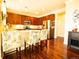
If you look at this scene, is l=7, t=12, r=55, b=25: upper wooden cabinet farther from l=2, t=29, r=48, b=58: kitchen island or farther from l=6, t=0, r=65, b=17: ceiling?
l=2, t=29, r=48, b=58: kitchen island

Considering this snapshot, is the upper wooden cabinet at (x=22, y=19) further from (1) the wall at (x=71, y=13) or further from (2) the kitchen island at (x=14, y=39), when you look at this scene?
(2) the kitchen island at (x=14, y=39)

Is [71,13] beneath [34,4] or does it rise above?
beneath

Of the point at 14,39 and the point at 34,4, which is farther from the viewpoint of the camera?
the point at 34,4

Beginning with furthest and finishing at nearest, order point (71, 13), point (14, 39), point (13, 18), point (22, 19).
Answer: point (22, 19), point (13, 18), point (71, 13), point (14, 39)

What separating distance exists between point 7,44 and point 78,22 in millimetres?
3969

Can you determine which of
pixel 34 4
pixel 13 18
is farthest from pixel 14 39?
pixel 13 18

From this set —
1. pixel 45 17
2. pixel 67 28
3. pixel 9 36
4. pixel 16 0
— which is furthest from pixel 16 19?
pixel 9 36

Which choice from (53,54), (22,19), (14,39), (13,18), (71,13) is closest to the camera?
(14,39)

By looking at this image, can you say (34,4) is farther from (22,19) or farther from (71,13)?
(22,19)

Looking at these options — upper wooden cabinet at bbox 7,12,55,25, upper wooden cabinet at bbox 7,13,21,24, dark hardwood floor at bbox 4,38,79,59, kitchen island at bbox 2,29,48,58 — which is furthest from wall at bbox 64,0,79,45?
upper wooden cabinet at bbox 7,13,21,24

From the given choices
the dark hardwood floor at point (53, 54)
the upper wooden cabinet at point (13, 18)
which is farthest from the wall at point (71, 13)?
the upper wooden cabinet at point (13, 18)

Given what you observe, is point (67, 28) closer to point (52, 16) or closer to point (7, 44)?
point (52, 16)

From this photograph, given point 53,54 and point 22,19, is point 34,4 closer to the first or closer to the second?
point 53,54

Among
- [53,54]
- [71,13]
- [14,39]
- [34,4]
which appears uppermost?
[34,4]
